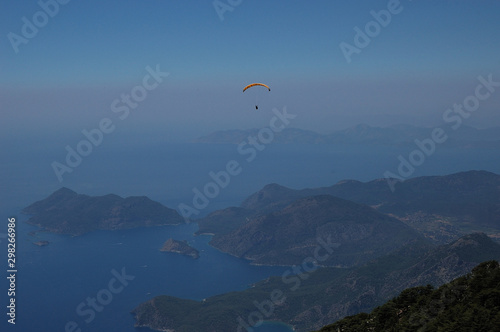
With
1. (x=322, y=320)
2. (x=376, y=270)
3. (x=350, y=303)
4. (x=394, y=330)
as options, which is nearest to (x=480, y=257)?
(x=376, y=270)

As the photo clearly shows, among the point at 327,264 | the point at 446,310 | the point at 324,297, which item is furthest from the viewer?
the point at 327,264

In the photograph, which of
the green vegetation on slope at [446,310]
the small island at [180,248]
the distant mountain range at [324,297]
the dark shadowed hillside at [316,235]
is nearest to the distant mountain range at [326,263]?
the distant mountain range at [324,297]

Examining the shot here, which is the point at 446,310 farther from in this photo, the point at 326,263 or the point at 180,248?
the point at 180,248

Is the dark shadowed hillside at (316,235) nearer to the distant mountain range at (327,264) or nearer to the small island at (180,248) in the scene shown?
the distant mountain range at (327,264)

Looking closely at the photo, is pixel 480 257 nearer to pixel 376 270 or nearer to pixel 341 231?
pixel 376 270

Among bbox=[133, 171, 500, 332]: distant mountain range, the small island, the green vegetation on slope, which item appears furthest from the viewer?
the small island

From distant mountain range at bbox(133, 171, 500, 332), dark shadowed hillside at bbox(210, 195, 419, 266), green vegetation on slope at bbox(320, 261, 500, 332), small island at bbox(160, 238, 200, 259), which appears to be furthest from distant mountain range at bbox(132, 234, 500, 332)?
green vegetation on slope at bbox(320, 261, 500, 332)

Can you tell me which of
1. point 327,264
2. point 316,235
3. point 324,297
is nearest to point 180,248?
point 316,235

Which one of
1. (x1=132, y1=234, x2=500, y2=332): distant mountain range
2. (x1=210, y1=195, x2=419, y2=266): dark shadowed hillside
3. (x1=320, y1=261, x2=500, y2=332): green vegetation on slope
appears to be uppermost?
(x1=210, y1=195, x2=419, y2=266): dark shadowed hillside

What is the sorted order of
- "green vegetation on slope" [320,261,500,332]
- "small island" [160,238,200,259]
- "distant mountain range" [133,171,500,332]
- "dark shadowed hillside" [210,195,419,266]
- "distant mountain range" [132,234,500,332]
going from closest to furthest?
"green vegetation on slope" [320,261,500,332] < "distant mountain range" [132,234,500,332] < "distant mountain range" [133,171,500,332] < "dark shadowed hillside" [210,195,419,266] < "small island" [160,238,200,259]

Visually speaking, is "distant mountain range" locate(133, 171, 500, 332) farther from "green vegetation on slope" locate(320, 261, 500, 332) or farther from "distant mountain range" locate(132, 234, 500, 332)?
"green vegetation on slope" locate(320, 261, 500, 332)
